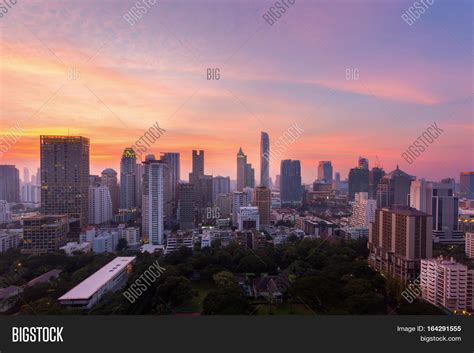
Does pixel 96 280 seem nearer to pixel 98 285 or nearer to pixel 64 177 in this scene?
pixel 98 285

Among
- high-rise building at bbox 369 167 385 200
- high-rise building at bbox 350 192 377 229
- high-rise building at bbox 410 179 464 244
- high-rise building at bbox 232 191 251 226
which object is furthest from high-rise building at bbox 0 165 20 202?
high-rise building at bbox 369 167 385 200

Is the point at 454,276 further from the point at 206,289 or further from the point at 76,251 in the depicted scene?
the point at 76,251

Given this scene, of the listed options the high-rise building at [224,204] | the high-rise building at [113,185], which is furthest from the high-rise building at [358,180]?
the high-rise building at [113,185]

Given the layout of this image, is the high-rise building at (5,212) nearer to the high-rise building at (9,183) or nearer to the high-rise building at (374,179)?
the high-rise building at (9,183)

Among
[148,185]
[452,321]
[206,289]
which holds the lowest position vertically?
[206,289]

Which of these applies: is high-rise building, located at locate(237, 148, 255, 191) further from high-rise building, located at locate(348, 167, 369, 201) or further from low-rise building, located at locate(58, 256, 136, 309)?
low-rise building, located at locate(58, 256, 136, 309)

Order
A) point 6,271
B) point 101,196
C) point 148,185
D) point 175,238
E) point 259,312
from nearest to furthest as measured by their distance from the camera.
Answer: point 259,312, point 6,271, point 175,238, point 148,185, point 101,196

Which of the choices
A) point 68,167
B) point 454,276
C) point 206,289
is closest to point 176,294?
point 206,289
